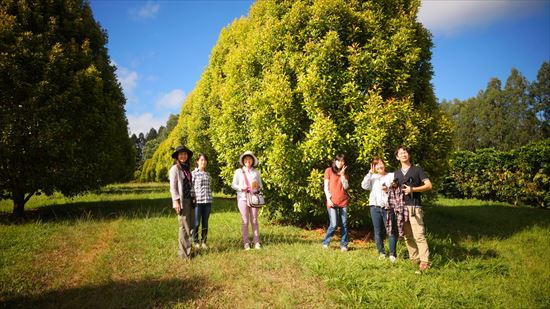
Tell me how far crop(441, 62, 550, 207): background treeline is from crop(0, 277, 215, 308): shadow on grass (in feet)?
24.3

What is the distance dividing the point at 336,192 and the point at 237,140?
3.87 meters

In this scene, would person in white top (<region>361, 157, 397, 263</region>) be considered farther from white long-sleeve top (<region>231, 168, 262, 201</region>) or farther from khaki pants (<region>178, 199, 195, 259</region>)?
khaki pants (<region>178, 199, 195, 259</region>)

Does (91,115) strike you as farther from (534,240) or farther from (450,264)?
(534,240)

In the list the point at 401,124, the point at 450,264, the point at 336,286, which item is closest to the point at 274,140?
the point at 401,124

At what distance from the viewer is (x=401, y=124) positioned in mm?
7441

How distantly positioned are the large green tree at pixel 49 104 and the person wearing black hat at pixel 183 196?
17.3ft

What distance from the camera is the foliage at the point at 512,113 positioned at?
47.0 m

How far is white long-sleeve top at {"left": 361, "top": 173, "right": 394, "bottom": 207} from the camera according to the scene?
597 centimetres

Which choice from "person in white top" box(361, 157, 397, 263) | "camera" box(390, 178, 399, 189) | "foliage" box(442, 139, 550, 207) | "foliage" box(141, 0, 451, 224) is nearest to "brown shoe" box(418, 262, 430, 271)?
"person in white top" box(361, 157, 397, 263)

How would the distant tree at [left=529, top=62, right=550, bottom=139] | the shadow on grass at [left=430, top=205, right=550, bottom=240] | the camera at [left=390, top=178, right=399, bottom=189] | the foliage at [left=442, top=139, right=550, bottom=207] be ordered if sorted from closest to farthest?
the camera at [left=390, top=178, right=399, bottom=189], the shadow on grass at [left=430, top=205, right=550, bottom=240], the foliage at [left=442, top=139, right=550, bottom=207], the distant tree at [left=529, top=62, right=550, bottom=139]

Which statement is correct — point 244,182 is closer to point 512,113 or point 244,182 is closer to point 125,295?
point 125,295

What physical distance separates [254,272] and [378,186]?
304 centimetres

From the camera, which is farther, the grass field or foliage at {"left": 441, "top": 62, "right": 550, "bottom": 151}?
foliage at {"left": 441, "top": 62, "right": 550, "bottom": 151}

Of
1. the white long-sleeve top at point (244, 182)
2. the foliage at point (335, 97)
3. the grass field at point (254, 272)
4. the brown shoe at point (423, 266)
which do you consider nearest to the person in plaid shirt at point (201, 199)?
the grass field at point (254, 272)
